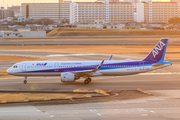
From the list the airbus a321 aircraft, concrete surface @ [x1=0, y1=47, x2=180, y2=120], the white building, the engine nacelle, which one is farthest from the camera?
the white building

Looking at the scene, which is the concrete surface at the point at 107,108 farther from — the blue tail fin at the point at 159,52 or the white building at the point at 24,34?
the white building at the point at 24,34

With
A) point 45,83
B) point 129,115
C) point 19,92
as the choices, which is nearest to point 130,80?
point 45,83

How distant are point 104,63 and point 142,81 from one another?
21.7 feet

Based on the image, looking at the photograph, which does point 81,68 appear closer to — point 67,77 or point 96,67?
point 96,67

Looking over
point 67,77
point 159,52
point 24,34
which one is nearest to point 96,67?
point 67,77

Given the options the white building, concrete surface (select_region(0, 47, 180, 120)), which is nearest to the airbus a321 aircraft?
concrete surface (select_region(0, 47, 180, 120))

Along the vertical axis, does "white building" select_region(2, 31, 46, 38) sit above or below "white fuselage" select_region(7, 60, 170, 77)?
above

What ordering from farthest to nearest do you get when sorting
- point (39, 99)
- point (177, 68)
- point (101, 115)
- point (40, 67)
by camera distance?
point (177, 68), point (40, 67), point (39, 99), point (101, 115)

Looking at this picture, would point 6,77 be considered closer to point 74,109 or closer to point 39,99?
point 39,99

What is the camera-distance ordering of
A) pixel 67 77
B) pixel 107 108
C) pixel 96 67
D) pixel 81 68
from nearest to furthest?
pixel 107 108 → pixel 67 77 → pixel 81 68 → pixel 96 67

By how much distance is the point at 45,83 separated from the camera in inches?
1639

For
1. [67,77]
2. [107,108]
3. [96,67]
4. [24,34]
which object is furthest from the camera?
[24,34]

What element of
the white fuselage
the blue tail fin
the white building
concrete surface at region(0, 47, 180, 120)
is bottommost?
concrete surface at region(0, 47, 180, 120)

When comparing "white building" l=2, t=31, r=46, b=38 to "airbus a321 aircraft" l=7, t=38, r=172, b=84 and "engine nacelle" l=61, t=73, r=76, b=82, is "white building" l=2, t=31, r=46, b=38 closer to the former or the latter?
"airbus a321 aircraft" l=7, t=38, r=172, b=84
